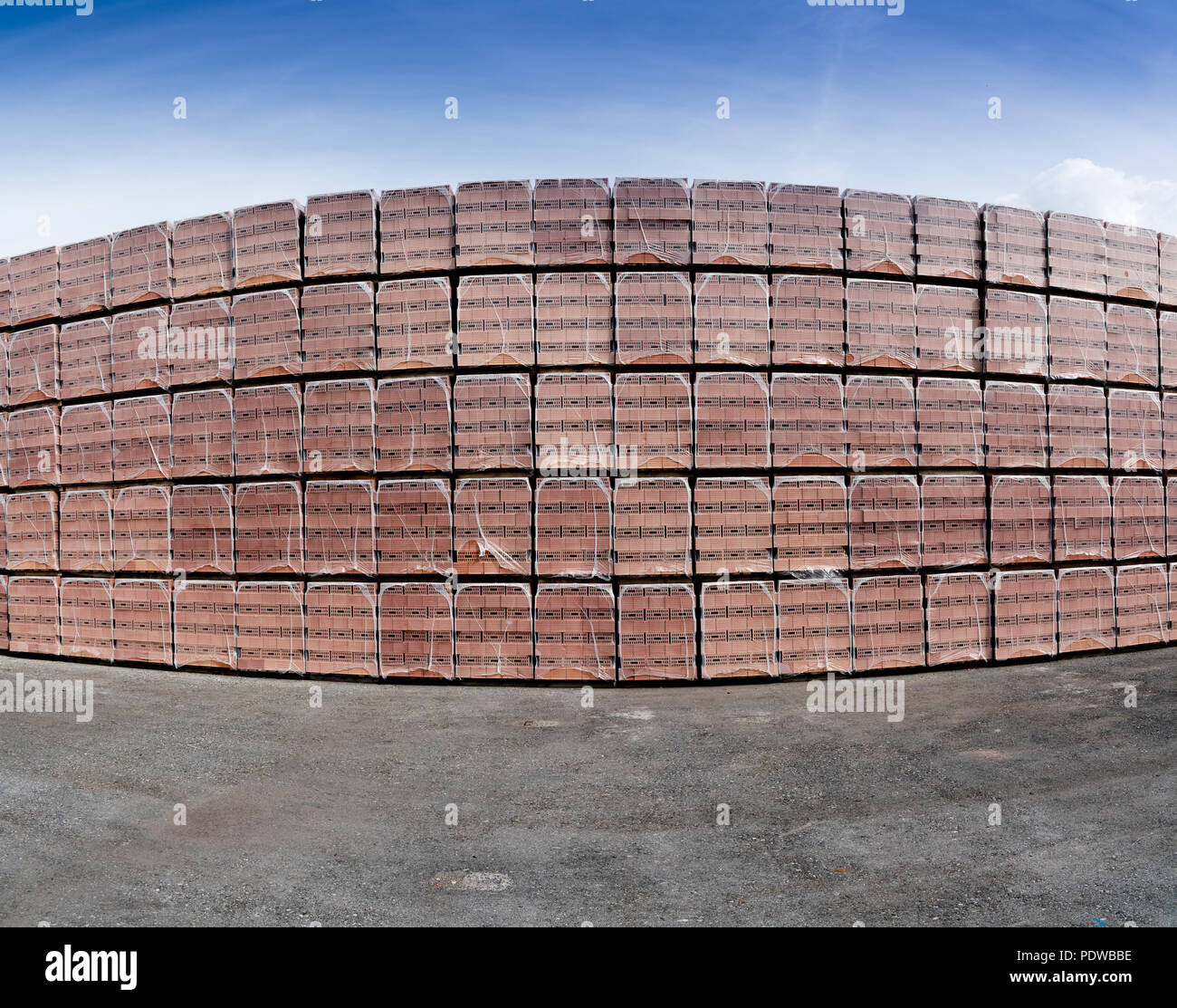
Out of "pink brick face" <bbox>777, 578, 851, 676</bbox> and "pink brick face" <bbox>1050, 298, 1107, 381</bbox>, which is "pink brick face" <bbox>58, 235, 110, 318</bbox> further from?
"pink brick face" <bbox>1050, 298, 1107, 381</bbox>

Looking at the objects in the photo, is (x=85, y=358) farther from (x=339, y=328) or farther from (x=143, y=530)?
(x=339, y=328)

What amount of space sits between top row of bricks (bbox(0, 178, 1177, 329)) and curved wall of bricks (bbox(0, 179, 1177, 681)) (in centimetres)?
4

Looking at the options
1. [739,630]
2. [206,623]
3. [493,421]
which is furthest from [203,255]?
[739,630]

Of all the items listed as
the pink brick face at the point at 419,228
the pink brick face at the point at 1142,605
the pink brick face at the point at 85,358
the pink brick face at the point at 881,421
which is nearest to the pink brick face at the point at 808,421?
the pink brick face at the point at 881,421

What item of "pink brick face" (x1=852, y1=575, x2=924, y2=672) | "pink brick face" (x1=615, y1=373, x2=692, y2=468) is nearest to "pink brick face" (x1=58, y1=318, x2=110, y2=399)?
"pink brick face" (x1=615, y1=373, x2=692, y2=468)

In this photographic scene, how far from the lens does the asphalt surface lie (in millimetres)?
4652

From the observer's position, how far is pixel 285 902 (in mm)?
4680

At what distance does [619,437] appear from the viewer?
1005cm

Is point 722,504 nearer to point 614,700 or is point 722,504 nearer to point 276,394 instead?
point 614,700

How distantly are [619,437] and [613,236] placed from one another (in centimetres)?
263

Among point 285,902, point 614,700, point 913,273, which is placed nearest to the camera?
point 285,902

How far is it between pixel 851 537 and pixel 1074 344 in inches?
182

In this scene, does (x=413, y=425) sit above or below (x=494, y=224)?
below

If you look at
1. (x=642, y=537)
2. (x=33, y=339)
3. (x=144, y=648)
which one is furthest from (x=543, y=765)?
(x=33, y=339)
